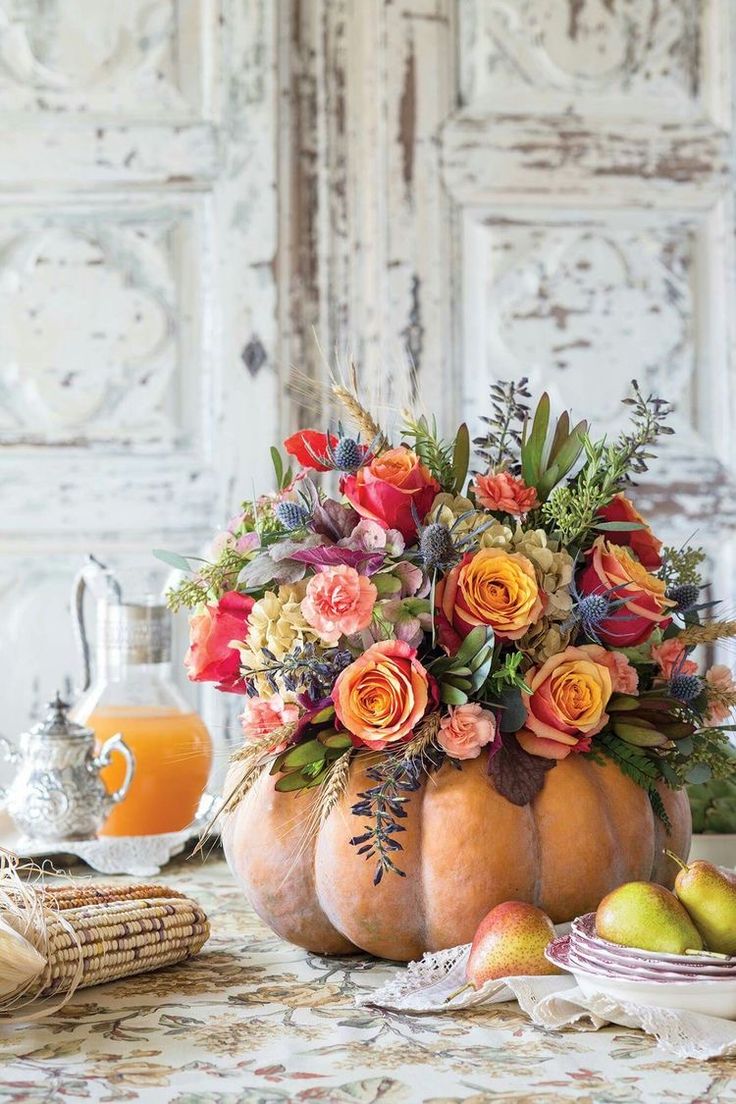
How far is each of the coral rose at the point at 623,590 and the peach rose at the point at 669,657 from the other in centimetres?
2

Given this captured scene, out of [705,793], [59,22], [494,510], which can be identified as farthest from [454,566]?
[59,22]

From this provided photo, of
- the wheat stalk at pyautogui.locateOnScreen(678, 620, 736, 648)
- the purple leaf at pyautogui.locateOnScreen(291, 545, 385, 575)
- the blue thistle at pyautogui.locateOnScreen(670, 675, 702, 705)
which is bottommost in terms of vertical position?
the blue thistle at pyautogui.locateOnScreen(670, 675, 702, 705)

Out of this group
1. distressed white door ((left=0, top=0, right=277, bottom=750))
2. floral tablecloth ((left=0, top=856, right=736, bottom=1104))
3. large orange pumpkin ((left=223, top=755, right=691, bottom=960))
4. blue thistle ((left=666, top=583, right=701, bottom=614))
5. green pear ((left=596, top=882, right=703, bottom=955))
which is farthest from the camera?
distressed white door ((left=0, top=0, right=277, bottom=750))

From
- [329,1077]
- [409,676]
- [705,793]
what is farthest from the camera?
[705,793]

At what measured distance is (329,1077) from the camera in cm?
64

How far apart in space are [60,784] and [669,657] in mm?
684

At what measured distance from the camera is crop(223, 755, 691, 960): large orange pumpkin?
823 millimetres

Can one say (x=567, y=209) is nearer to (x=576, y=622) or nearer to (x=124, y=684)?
(x=124, y=684)

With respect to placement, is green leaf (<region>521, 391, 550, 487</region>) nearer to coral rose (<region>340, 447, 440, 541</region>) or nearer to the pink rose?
coral rose (<region>340, 447, 440, 541</region>)

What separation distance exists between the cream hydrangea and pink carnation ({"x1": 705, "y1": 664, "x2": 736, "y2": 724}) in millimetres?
295

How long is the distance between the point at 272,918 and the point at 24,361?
168 centimetres

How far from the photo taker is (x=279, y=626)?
2.83 ft

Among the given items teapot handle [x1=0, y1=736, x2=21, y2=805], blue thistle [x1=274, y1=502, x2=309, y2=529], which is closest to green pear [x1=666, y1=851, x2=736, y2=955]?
blue thistle [x1=274, y1=502, x2=309, y2=529]

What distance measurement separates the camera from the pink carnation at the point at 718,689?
91 centimetres
